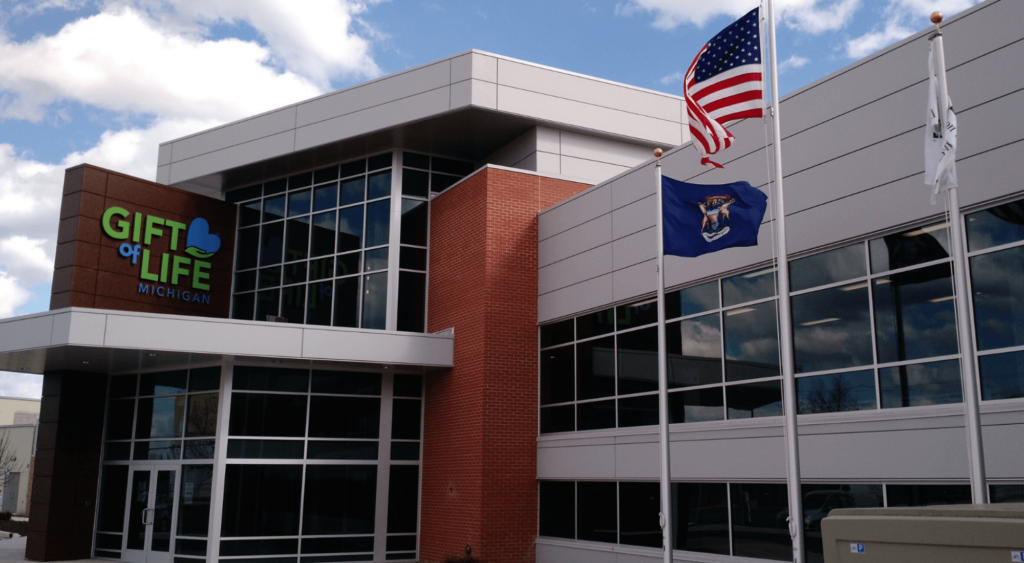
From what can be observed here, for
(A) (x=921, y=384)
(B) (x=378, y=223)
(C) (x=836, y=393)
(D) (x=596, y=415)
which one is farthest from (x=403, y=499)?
(A) (x=921, y=384)

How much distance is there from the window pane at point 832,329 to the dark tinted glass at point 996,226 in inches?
70.4

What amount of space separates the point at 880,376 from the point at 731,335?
330 cm

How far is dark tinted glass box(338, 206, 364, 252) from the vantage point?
2395cm

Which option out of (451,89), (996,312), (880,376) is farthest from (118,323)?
(996,312)

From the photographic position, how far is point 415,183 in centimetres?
2408

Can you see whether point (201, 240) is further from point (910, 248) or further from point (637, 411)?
point (910, 248)

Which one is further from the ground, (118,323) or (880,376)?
(118,323)

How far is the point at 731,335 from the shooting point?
15531mm

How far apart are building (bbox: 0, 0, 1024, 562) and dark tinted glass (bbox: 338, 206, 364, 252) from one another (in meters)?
0.08

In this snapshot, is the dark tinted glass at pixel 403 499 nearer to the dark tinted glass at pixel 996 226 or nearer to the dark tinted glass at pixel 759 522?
the dark tinted glass at pixel 759 522

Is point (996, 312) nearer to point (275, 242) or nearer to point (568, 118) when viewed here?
point (568, 118)

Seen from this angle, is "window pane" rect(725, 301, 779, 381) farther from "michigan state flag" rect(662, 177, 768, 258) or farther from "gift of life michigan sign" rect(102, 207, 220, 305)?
"gift of life michigan sign" rect(102, 207, 220, 305)

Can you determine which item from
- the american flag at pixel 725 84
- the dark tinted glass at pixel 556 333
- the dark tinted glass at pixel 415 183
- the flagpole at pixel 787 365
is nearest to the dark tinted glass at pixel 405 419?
the dark tinted glass at pixel 556 333

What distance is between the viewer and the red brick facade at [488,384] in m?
20.0
